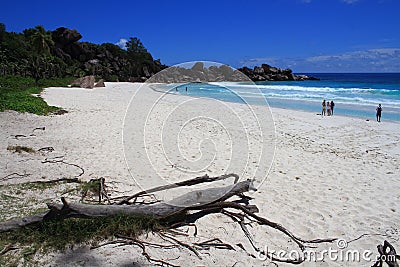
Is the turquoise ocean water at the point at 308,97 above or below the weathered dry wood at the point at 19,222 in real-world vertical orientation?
above

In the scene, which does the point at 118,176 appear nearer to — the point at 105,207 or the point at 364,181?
the point at 105,207

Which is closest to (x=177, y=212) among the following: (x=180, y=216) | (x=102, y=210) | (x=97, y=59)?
(x=180, y=216)

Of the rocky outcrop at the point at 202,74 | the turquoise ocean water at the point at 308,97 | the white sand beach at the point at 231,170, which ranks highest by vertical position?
the rocky outcrop at the point at 202,74

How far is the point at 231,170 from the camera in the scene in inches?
261

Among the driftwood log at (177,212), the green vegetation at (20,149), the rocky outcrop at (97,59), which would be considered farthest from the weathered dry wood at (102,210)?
the rocky outcrop at (97,59)

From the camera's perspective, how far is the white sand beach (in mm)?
3453

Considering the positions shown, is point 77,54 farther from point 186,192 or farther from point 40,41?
point 186,192

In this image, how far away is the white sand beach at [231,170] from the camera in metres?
3.45

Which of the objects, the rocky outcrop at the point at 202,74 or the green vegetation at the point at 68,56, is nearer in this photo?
the rocky outcrop at the point at 202,74

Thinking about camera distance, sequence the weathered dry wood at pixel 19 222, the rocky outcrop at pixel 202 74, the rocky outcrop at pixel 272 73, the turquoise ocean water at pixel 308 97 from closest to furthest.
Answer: the weathered dry wood at pixel 19 222, the rocky outcrop at pixel 202 74, the turquoise ocean water at pixel 308 97, the rocky outcrop at pixel 272 73

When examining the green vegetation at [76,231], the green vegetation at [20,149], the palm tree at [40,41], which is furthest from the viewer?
the palm tree at [40,41]

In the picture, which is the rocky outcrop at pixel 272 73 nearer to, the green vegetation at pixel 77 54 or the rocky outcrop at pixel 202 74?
the green vegetation at pixel 77 54

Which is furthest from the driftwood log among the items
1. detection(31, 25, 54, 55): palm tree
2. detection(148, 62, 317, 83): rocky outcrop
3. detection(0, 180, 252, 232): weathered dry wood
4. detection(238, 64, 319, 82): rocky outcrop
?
detection(238, 64, 319, 82): rocky outcrop

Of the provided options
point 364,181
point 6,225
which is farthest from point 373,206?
point 6,225
